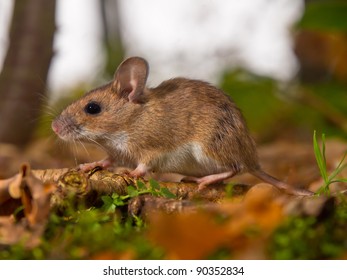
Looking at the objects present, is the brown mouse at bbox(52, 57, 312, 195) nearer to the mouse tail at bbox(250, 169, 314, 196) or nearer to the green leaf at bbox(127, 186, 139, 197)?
the mouse tail at bbox(250, 169, 314, 196)

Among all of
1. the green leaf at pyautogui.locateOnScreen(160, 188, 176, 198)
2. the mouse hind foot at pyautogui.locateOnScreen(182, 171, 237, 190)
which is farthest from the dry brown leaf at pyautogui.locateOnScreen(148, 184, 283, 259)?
the mouse hind foot at pyautogui.locateOnScreen(182, 171, 237, 190)

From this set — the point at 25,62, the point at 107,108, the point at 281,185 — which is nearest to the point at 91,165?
the point at 107,108


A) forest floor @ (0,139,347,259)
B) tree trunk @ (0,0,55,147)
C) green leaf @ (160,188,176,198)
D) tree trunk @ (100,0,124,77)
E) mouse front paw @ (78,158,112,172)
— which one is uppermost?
tree trunk @ (100,0,124,77)

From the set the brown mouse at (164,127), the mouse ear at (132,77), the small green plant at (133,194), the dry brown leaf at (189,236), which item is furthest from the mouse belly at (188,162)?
the dry brown leaf at (189,236)

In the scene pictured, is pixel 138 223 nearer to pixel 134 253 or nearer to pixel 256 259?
pixel 134 253

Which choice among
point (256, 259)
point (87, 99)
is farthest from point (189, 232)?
point (87, 99)

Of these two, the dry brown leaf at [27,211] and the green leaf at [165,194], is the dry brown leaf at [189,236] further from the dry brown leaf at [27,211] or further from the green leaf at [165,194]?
the green leaf at [165,194]
